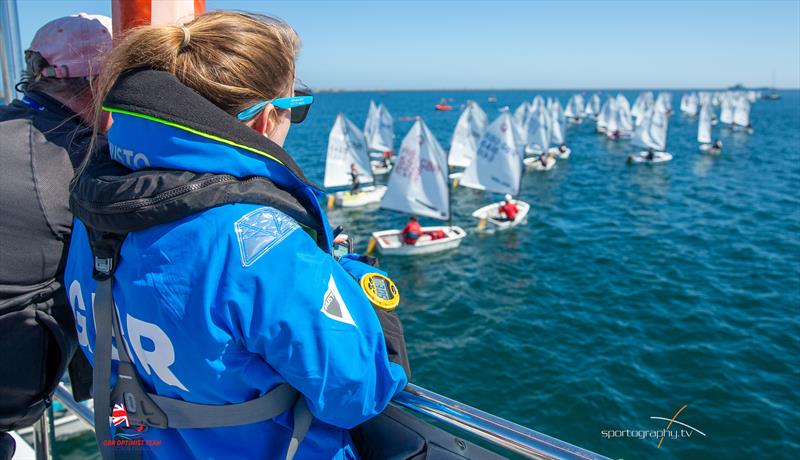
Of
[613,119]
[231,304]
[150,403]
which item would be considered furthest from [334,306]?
[613,119]

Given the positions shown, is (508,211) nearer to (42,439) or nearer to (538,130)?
(42,439)

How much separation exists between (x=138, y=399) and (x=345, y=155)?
3175cm

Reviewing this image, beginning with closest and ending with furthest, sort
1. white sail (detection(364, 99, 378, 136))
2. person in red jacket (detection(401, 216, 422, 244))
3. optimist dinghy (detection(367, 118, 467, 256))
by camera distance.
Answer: person in red jacket (detection(401, 216, 422, 244))
optimist dinghy (detection(367, 118, 467, 256))
white sail (detection(364, 99, 378, 136))

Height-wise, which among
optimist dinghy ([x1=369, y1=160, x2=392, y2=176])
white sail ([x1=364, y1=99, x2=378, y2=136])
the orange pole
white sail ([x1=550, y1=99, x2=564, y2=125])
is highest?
white sail ([x1=550, y1=99, x2=564, y2=125])

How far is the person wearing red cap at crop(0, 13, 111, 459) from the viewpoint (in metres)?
1.96

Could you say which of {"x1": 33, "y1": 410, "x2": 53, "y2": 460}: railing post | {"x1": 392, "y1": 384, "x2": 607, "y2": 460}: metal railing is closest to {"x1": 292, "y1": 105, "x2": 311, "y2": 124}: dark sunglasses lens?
{"x1": 392, "y1": 384, "x2": 607, "y2": 460}: metal railing

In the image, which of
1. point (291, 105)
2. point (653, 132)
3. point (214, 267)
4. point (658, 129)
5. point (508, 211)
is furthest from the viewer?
point (653, 132)

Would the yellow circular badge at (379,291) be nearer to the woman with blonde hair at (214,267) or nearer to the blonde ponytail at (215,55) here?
the woman with blonde hair at (214,267)

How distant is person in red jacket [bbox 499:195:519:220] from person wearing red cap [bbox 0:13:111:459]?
25.2 m

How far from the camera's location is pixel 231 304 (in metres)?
1.31

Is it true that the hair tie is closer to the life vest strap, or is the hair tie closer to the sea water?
the life vest strap

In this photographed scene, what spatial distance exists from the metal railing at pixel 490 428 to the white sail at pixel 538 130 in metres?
49.5

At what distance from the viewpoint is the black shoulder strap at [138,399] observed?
145cm

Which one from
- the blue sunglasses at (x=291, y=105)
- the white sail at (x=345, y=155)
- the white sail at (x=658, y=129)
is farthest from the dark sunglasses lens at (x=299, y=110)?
the white sail at (x=658, y=129)
